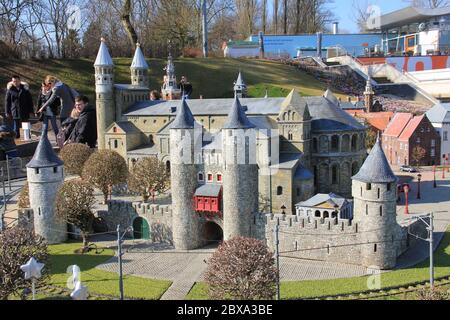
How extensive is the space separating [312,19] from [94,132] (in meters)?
77.3

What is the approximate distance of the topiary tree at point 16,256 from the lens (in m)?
24.6

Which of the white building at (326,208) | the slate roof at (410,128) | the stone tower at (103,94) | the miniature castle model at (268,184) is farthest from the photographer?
the slate roof at (410,128)

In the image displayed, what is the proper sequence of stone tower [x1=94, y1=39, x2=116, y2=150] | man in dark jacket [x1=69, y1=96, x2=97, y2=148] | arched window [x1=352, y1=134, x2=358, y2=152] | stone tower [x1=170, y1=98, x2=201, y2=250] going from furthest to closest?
stone tower [x1=94, y1=39, x2=116, y2=150] → man in dark jacket [x1=69, y1=96, x2=97, y2=148] → arched window [x1=352, y1=134, x2=358, y2=152] → stone tower [x1=170, y1=98, x2=201, y2=250]

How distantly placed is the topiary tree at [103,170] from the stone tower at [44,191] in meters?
4.40

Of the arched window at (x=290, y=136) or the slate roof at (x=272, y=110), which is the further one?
the slate roof at (x=272, y=110)

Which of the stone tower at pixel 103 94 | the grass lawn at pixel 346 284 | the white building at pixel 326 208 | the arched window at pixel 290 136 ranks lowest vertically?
the grass lawn at pixel 346 284

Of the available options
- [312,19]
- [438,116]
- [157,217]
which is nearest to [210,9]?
[312,19]

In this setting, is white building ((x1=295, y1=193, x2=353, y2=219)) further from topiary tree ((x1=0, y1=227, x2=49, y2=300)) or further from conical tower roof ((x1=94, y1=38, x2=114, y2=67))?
conical tower roof ((x1=94, y1=38, x2=114, y2=67))

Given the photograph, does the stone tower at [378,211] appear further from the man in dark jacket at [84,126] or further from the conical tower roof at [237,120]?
the man in dark jacket at [84,126]

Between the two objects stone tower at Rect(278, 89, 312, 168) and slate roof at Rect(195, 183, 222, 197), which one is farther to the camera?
stone tower at Rect(278, 89, 312, 168)

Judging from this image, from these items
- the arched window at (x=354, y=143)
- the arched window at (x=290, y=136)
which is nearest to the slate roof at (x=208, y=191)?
the arched window at (x=290, y=136)

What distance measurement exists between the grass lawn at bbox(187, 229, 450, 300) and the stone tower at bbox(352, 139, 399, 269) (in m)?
1.33

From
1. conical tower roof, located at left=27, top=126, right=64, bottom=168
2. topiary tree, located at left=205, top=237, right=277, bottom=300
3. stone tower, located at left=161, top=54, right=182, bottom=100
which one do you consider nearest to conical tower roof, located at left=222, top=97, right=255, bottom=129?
topiary tree, located at left=205, top=237, right=277, bottom=300

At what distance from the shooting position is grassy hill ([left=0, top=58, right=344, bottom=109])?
74.2m
